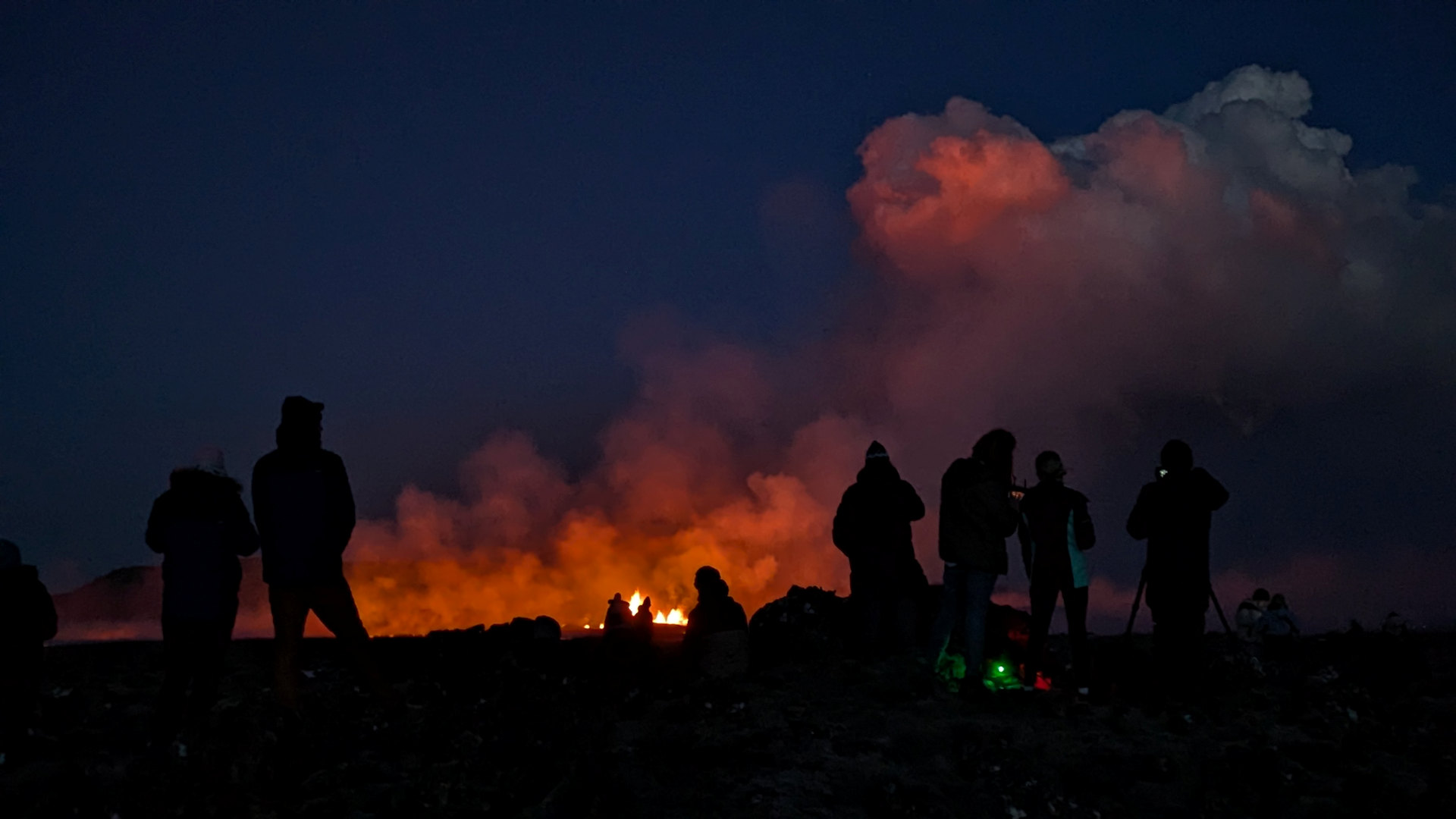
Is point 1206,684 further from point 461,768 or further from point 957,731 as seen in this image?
point 461,768

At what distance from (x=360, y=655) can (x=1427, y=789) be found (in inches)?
356

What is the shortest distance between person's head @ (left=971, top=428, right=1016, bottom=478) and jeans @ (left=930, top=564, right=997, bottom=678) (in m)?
1.07

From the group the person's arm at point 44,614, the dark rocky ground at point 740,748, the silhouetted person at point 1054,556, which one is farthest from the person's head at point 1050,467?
the person's arm at point 44,614

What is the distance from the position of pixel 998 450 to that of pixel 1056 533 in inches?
40.3

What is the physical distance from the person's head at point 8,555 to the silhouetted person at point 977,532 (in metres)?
8.87

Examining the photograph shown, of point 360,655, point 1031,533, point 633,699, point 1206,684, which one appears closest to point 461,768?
point 360,655

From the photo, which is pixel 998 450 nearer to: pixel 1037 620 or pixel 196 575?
pixel 1037 620

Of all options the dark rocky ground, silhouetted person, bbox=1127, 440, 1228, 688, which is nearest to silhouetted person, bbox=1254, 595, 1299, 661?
the dark rocky ground

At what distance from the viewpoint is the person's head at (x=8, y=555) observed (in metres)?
10.1

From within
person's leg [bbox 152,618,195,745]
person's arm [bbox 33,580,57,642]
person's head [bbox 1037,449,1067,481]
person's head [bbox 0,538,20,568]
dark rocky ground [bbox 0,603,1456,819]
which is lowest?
dark rocky ground [bbox 0,603,1456,819]

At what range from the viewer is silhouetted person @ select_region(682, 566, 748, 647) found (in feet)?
41.1

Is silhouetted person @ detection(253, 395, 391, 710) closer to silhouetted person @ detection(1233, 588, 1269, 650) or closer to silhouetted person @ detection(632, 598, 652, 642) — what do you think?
silhouetted person @ detection(632, 598, 652, 642)

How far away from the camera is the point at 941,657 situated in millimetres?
11477

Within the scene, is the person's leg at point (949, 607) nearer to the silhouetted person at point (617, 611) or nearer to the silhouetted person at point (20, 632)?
the silhouetted person at point (617, 611)
